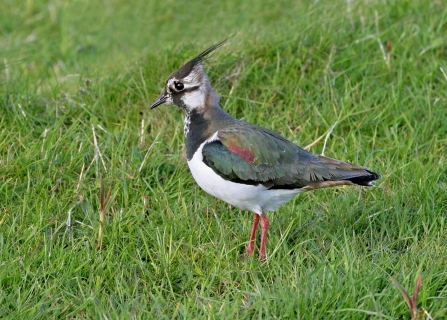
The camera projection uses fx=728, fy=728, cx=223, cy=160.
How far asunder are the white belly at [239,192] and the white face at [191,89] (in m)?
0.54

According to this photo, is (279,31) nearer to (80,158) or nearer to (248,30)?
(248,30)

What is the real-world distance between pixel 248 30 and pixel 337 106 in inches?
59.0

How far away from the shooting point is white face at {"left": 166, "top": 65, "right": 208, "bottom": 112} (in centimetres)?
532

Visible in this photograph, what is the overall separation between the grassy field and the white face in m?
0.67

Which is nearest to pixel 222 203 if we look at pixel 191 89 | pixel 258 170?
pixel 258 170

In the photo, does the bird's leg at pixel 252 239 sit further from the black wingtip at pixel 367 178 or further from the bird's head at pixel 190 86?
the bird's head at pixel 190 86

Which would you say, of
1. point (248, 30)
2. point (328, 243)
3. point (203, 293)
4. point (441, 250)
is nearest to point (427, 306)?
point (441, 250)

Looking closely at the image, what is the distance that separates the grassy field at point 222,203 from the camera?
4.27 meters

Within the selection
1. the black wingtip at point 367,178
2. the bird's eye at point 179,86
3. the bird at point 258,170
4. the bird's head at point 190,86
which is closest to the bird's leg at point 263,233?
the bird at point 258,170

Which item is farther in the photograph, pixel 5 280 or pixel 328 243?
pixel 328 243

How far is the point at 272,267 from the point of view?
457cm

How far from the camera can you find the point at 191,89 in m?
5.35

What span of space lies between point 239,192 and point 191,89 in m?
0.99

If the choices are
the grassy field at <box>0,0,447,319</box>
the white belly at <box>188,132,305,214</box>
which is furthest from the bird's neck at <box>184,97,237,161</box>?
the grassy field at <box>0,0,447,319</box>
